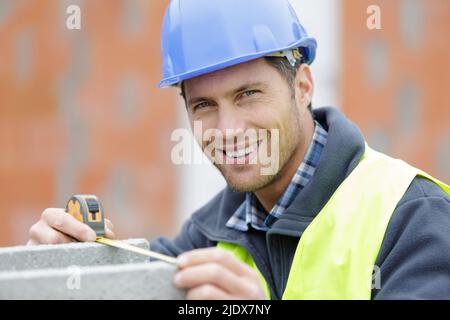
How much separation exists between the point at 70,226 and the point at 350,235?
798mm

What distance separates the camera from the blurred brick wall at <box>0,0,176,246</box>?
7371 millimetres

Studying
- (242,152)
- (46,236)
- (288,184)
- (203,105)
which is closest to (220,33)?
(203,105)

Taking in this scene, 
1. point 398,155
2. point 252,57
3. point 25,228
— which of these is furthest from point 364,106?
point 252,57

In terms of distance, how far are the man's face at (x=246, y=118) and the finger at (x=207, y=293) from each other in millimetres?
1042

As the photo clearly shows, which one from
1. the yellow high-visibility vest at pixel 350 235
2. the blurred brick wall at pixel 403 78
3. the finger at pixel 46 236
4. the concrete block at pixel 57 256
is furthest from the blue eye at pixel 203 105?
the blurred brick wall at pixel 403 78

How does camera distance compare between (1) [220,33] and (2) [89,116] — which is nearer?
(1) [220,33]

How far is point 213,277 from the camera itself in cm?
161

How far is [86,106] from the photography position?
24.1 ft

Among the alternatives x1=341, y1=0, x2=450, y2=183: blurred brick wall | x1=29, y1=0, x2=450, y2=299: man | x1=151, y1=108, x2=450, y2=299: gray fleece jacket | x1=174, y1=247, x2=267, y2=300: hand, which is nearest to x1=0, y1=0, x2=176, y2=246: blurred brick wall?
x1=341, y1=0, x2=450, y2=183: blurred brick wall

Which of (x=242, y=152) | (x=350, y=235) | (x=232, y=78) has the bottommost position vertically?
(x=350, y=235)

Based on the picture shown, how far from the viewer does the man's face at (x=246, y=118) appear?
2.60m

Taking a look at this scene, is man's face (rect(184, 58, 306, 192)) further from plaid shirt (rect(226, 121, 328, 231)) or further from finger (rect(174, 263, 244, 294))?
finger (rect(174, 263, 244, 294))

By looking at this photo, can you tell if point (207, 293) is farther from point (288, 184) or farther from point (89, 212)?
point (288, 184)

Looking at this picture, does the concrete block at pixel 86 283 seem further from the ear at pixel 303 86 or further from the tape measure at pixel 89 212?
the ear at pixel 303 86
